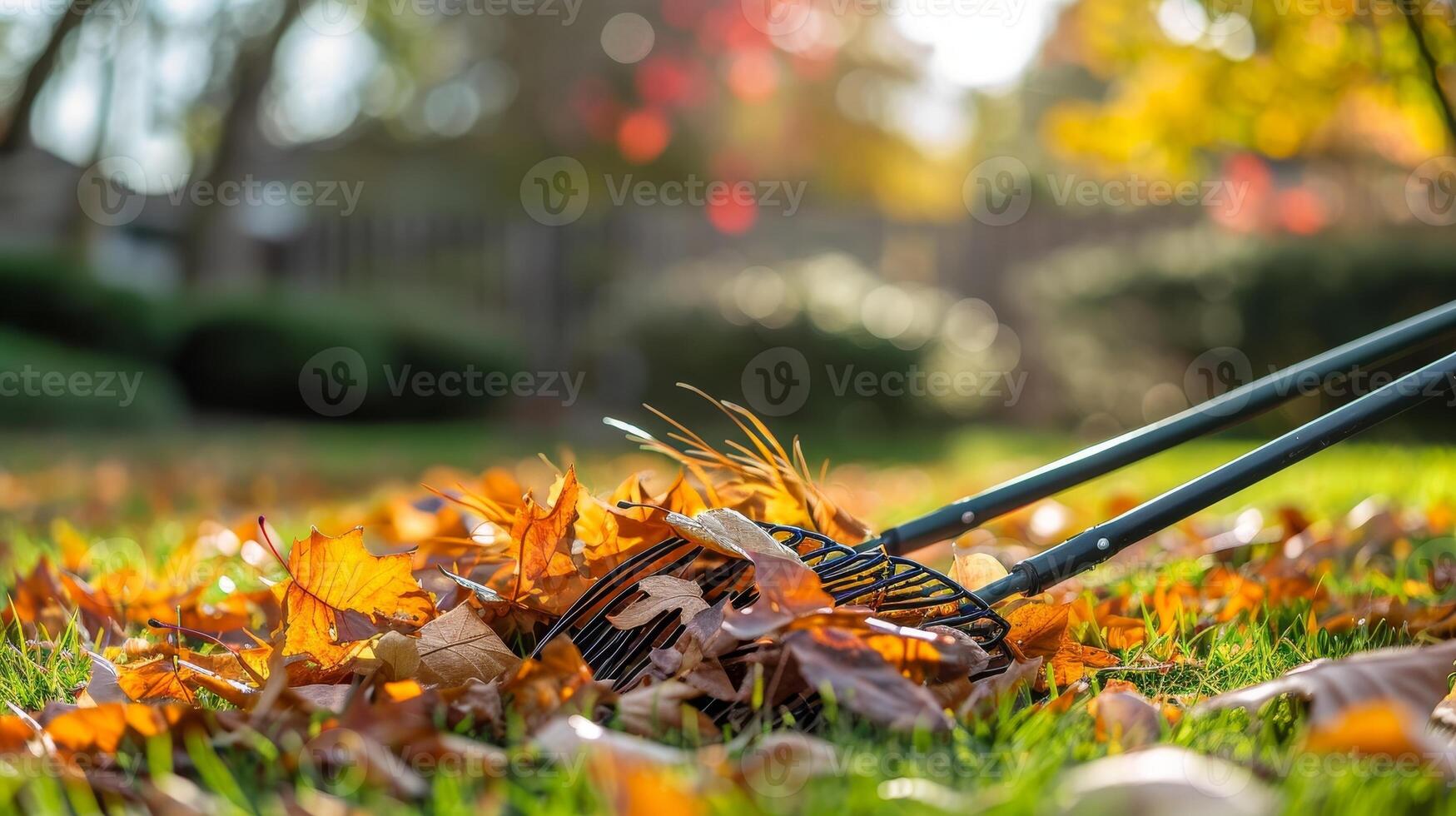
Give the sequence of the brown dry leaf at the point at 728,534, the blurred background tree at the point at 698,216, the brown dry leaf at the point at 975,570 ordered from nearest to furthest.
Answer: the brown dry leaf at the point at 728,534
the brown dry leaf at the point at 975,570
the blurred background tree at the point at 698,216

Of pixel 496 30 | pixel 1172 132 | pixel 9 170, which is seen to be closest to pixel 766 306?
pixel 1172 132

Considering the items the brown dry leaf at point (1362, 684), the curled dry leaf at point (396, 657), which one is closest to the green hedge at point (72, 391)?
the curled dry leaf at point (396, 657)

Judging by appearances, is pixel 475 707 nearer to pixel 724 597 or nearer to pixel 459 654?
pixel 459 654

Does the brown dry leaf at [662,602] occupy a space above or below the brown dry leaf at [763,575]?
below

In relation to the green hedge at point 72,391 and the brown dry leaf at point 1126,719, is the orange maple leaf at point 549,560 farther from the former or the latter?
the green hedge at point 72,391

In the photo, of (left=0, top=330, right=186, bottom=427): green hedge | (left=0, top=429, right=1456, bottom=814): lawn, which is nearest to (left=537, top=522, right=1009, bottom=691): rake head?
(left=0, top=429, right=1456, bottom=814): lawn

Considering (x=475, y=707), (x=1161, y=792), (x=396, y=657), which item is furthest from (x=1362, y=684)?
(x=396, y=657)

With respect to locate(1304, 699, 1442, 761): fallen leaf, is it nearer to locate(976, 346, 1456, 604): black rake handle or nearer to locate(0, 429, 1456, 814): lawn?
locate(0, 429, 1456, 814): lawn

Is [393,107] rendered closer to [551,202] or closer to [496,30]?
[496,30]
